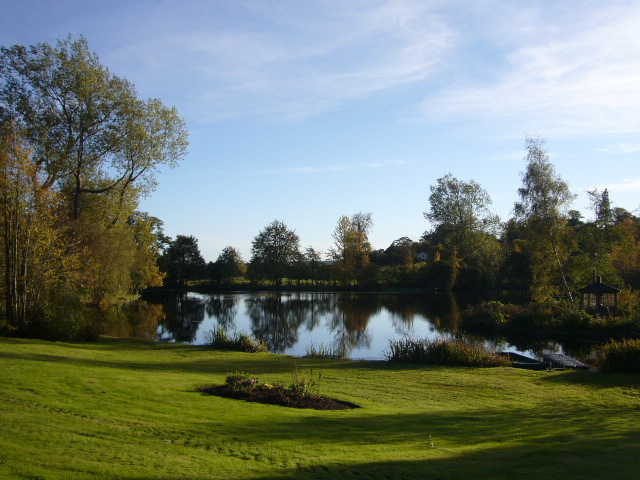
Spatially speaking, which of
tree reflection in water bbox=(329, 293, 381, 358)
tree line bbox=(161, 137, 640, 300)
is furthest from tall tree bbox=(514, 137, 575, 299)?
tree reflection in water bbox=(329, 293, 381, 358)

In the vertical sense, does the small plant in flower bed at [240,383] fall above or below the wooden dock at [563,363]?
above

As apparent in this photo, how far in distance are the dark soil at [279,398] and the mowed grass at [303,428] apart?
17.9 inches

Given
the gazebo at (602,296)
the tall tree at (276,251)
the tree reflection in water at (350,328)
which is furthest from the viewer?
the tall tree at (276,251)

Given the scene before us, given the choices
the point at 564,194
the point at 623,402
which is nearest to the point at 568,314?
the point at 564,194

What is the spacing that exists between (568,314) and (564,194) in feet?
35.8

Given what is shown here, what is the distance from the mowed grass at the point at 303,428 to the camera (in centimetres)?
596

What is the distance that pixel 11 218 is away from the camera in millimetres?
19500

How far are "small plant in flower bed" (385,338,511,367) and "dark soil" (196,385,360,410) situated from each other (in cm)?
843

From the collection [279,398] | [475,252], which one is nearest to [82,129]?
[279,398]

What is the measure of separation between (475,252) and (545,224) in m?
35.1

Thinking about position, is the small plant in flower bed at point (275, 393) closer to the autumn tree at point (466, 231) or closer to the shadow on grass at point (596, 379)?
the shadow on grass at point (596, 379)

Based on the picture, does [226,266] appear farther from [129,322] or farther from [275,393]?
[275,393]

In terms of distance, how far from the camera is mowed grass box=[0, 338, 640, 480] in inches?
235

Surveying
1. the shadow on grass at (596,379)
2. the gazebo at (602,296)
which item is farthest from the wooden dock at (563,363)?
the gazebo at (602,296)
